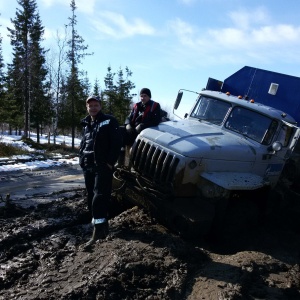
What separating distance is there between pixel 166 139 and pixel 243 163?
1.40 m

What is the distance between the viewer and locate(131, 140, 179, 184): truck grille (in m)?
5.79

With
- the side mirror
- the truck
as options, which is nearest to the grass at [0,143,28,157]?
the side mirror

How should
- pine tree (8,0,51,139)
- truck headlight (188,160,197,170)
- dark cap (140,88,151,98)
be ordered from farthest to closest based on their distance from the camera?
pine tree (8,0,51,139) → dark cap (140,88,151,98) → truck headlight (188,160,197,170)

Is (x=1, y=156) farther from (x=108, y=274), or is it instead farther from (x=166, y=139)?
(x=108, y=274)

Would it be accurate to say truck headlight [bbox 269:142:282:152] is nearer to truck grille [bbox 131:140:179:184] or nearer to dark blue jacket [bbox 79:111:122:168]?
truck grille [bbox 131:140:179:184]

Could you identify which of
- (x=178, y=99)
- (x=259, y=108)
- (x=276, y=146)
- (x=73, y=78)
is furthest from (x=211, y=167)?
(x=73, y=78)

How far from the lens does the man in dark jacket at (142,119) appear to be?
23.3ft

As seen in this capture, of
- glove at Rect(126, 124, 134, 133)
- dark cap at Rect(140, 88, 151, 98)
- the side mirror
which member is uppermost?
dark cap at Rect(140, 88, 151, 98)

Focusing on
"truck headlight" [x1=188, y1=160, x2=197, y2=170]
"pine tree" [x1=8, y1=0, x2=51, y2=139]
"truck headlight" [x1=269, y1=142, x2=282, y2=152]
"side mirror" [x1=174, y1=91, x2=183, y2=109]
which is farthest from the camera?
"pine tree" [x1=8, y1=0, x2=51, y2=139]

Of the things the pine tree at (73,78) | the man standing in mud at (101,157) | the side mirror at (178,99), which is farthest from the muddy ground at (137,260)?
the pine tree at (73,78)

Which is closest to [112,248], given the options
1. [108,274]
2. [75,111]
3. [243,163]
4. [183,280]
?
[108,274]

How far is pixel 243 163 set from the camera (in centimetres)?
633

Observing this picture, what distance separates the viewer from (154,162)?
6.09 m

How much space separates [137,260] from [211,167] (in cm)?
209
